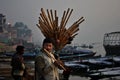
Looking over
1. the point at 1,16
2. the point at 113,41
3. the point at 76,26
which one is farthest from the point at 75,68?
the point at 1,16

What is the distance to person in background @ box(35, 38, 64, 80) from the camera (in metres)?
5.39

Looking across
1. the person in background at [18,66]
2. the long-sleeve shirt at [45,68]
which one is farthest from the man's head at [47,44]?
the person in background at [18,66]

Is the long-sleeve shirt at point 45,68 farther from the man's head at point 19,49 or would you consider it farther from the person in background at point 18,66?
the person in background at point 18,66

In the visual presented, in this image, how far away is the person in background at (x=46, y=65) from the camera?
5.39 metres

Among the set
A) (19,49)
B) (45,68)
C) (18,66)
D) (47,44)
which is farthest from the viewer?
(18,66)

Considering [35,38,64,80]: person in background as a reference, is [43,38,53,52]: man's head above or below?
above

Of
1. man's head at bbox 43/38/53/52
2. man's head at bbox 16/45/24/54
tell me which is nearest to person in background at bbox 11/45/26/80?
man's head at bbox 16/45/24/54

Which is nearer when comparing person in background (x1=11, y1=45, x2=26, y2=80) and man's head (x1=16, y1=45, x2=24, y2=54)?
man's head (x1=16, y1=45, x2=24, y2=54)

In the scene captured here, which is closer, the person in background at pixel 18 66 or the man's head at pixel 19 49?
the man's head at pixel 19 49

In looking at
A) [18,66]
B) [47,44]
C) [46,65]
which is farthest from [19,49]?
[46,65]

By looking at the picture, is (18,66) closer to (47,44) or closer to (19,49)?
(19,49)

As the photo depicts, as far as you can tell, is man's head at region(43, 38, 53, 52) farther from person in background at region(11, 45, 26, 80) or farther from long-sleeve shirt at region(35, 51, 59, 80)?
person in background at region(11, 45, 26, 80)

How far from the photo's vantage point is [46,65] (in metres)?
5.42

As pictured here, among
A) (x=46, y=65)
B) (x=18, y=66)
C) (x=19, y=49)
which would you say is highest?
(x=19, y=49)
